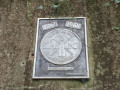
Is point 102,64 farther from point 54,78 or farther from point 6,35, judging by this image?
point 6,35

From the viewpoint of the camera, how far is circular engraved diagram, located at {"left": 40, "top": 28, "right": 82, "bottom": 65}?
2.88m

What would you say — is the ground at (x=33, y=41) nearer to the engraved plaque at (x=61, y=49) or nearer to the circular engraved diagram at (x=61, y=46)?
the engraved plaque at (x=61, y=49)

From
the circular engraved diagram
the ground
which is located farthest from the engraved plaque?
the ground

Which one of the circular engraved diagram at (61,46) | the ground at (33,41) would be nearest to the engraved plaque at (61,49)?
the circular engraved diagram at (61,46)

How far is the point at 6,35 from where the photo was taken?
→ 321 cm

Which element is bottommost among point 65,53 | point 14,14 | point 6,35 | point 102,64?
point 102,64

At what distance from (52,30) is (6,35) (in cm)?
94

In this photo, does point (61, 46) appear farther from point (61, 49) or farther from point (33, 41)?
point (33, 41)

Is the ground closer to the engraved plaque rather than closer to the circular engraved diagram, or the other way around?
the engraved plaque

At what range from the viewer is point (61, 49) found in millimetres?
2943

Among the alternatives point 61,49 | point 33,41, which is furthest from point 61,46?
point 33,41

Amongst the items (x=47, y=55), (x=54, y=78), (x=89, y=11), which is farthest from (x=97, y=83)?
(x=89, y=11)

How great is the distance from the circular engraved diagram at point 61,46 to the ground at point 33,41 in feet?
0.85

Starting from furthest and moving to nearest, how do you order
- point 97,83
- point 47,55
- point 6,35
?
point 6,35
point 47,55
point 97,83
